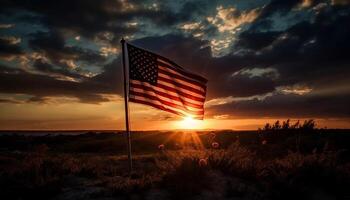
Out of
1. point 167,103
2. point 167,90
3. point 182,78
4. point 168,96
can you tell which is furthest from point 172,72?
point 167,103

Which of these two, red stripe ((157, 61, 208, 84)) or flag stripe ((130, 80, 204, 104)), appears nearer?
flag stripe ((130, 80, 204, 104))

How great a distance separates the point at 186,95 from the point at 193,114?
0.76 m

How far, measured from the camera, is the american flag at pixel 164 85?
37.2 feet

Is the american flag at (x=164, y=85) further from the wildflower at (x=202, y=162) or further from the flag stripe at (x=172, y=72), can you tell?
the wildflower at (x=202, y=162)

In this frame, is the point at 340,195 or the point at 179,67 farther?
the point at 179,67

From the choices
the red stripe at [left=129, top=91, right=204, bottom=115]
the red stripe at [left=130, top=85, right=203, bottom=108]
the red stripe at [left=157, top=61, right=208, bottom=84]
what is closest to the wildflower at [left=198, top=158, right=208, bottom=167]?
the red stripe at [left=129, top=91, right=204, bottom=115]

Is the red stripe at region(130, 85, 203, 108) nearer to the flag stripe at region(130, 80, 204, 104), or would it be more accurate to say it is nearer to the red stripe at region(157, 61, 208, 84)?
the flag stripe at region(130, 80, 204, 104)

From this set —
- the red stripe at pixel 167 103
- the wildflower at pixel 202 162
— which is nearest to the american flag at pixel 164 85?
the red stripe at pixel 167 103

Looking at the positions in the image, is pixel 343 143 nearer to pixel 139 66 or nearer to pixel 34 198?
pixel 139 66

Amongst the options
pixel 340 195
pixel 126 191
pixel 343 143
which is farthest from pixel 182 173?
pixel 343 143

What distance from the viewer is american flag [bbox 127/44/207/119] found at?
11.4m

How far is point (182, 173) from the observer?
9.06 metres

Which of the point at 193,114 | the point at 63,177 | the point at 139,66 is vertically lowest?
the point at 63,177

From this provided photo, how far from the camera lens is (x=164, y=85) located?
39.1 ft
